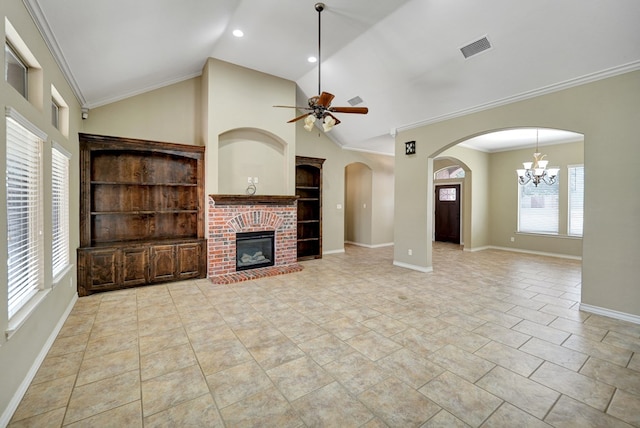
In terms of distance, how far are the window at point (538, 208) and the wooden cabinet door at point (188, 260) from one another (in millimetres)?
8444

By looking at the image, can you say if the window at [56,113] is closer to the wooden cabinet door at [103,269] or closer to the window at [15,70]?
the window at [15,70]

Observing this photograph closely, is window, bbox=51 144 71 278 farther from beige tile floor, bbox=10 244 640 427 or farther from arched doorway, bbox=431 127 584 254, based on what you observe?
arched doorway, bbox=431 127 584 254

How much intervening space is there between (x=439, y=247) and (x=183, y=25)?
8233 millimetres

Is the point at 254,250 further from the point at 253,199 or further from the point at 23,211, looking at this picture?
the point at 23,211

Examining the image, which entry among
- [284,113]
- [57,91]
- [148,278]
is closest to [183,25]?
[57,91]

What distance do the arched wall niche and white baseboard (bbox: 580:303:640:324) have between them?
516cm

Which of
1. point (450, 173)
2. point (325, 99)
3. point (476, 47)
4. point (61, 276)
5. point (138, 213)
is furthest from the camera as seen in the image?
point (450, 173)

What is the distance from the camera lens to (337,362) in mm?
2547

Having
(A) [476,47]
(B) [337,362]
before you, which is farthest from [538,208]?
(B) [337,362]

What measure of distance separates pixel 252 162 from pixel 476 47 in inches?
165

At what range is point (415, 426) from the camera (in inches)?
71.8

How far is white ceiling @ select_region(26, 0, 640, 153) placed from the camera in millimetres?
3086

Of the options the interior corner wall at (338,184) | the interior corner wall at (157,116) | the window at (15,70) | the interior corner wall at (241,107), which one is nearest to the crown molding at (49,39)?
the window at (15,70)

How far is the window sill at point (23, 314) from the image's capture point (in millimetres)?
1993
